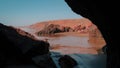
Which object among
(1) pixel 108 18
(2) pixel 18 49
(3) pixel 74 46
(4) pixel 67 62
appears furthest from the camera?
(3) pixel 74 46

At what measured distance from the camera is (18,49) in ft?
33.8

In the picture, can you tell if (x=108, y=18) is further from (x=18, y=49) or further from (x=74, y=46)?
(x=74, y=46)

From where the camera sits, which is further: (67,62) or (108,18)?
(67,62)

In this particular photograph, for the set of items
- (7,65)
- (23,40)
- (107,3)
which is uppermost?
(107,3)

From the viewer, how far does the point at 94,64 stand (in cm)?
895

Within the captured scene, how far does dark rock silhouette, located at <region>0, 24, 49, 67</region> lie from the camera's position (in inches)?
401

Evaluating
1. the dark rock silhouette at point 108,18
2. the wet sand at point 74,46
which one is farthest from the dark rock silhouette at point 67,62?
the wet sand at point 74,46

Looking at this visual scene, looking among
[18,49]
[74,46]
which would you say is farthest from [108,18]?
[74,46]

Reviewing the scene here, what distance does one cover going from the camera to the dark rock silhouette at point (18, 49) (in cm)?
1018

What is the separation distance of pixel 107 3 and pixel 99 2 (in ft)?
0.57

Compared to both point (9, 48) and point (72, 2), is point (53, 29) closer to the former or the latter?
point (9, 48)

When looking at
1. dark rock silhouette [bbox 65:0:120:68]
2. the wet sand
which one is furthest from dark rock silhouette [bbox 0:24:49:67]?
the wet sand

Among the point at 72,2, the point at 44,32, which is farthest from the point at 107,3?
the point at 44,32

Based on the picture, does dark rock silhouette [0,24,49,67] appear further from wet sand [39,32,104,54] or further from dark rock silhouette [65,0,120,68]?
wet sand [39,32,104,54]
